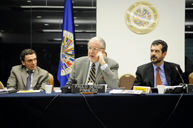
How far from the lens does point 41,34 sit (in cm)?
481

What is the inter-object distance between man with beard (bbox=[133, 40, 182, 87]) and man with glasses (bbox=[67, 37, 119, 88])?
34cm

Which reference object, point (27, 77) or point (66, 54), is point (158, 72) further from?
point (66, 54)

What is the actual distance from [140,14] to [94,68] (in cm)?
267

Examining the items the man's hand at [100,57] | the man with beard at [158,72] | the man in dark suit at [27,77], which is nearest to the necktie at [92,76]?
the man's hand at [100,57]

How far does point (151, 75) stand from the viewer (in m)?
2.49

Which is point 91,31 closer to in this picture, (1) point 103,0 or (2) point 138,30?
(1) point 103,0

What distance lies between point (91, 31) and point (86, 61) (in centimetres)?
246

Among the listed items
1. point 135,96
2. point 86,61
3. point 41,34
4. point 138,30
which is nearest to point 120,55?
point 138,30

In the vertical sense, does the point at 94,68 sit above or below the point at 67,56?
below

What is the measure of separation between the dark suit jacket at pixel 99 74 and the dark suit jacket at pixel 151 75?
0.31 m

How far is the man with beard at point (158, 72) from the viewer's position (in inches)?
95.9

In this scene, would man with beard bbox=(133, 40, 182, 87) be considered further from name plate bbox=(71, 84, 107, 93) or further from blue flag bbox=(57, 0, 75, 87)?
blue flag bbox=(57, 0, 75, 87)

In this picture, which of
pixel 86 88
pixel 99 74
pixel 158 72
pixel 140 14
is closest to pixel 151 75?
pixel 158 72
